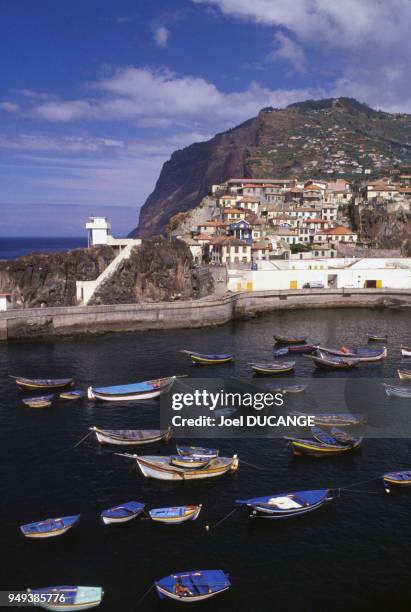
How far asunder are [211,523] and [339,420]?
655 inches

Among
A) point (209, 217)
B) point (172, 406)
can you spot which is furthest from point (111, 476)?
point (209, 217)

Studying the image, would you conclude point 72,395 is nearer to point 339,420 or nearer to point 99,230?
point 339,420

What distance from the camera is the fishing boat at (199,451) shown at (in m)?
36.2

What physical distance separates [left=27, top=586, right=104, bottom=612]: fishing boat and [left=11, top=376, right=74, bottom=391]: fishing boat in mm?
29744

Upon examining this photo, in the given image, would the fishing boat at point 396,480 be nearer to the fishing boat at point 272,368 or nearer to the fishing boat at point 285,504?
the fishing boat at point 285,504

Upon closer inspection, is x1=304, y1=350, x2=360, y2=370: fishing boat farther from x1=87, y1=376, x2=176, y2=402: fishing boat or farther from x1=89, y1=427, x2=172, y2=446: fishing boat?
x1=89, y1=427, x2=172, y2=446: fishing boat

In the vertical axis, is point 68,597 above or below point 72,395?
below

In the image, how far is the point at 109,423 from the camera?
43969 millimetres

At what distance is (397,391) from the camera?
49.9 meters

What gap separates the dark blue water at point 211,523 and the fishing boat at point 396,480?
69 cm

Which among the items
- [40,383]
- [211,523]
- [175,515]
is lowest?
[211,523]

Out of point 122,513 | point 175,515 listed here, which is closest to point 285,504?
point 175,515

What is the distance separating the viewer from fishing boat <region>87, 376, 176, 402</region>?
49250 millimetres

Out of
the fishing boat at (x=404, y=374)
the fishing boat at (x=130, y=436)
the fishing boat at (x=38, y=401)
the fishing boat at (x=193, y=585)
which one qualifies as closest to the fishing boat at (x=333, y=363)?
the fishing boat at (x=404, y=374)
